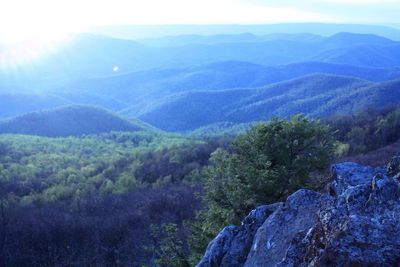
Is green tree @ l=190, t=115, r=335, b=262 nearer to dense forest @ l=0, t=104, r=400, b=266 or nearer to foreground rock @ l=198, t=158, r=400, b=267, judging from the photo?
dense forest @ l=0, t=104, r=400, b=266

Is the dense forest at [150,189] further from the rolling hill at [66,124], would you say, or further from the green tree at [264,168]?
the rolling hill at [66,124]

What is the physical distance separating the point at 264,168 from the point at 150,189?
53660mm

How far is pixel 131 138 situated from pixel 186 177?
76387 mm

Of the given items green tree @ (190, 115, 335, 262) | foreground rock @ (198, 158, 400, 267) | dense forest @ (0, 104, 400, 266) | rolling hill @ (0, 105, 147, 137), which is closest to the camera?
foreground rock @ (198, 158, 400, 267)

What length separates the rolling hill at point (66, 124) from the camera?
185 meters

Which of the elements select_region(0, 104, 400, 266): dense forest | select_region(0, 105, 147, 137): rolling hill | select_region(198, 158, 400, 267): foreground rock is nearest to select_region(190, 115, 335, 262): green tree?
select_region(0, 104, 400, 266): dense forest

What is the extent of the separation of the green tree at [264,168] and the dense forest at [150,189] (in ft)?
0.14

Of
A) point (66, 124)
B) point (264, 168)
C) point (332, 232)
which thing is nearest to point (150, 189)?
point (264, 168)

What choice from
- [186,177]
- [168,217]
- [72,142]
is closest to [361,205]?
[168,217]

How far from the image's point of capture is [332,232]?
6.86 metres

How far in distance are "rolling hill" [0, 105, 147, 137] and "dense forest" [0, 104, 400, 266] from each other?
48.5 meters

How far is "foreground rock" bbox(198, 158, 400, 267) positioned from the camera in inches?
254

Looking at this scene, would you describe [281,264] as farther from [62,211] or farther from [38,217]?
[62,211]

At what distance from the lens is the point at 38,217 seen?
164 ft
